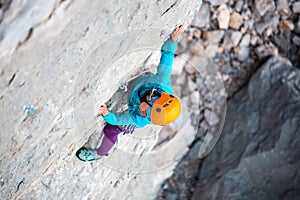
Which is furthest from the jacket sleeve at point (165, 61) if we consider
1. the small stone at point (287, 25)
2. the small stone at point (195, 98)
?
the small stone at point (287, 25)

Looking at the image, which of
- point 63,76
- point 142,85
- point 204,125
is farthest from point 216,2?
point 63,76

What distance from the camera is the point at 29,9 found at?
58cm

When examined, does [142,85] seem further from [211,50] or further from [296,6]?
[296,6]

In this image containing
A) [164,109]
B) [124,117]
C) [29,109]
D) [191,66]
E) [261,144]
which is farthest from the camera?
[191,66]


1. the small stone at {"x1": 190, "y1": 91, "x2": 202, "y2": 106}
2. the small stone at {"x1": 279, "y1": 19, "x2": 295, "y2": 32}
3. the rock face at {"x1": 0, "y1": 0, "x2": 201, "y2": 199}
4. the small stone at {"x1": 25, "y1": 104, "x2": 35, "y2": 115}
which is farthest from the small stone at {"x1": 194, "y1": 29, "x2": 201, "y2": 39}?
the small stone at {"x1": 25, "y1": 104, "x2": 35, "y2": 115}

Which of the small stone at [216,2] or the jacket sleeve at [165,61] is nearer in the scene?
the jacket sleeve at [165,61]

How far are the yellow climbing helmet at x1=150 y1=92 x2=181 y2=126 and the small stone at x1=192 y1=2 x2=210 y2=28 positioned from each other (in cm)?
86

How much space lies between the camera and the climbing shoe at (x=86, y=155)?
109 cm

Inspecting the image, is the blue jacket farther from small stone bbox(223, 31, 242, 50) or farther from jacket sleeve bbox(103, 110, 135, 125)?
small stone bbox(223, 31, 242, 50)

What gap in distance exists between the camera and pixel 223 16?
5.86ft

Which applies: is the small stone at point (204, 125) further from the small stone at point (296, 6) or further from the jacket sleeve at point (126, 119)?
the jacket sleeve at point (126, 119)

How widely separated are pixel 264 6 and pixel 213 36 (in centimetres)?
25

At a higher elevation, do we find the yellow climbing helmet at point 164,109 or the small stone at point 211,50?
the small stone at point 211,50

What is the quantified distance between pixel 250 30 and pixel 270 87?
28cm
